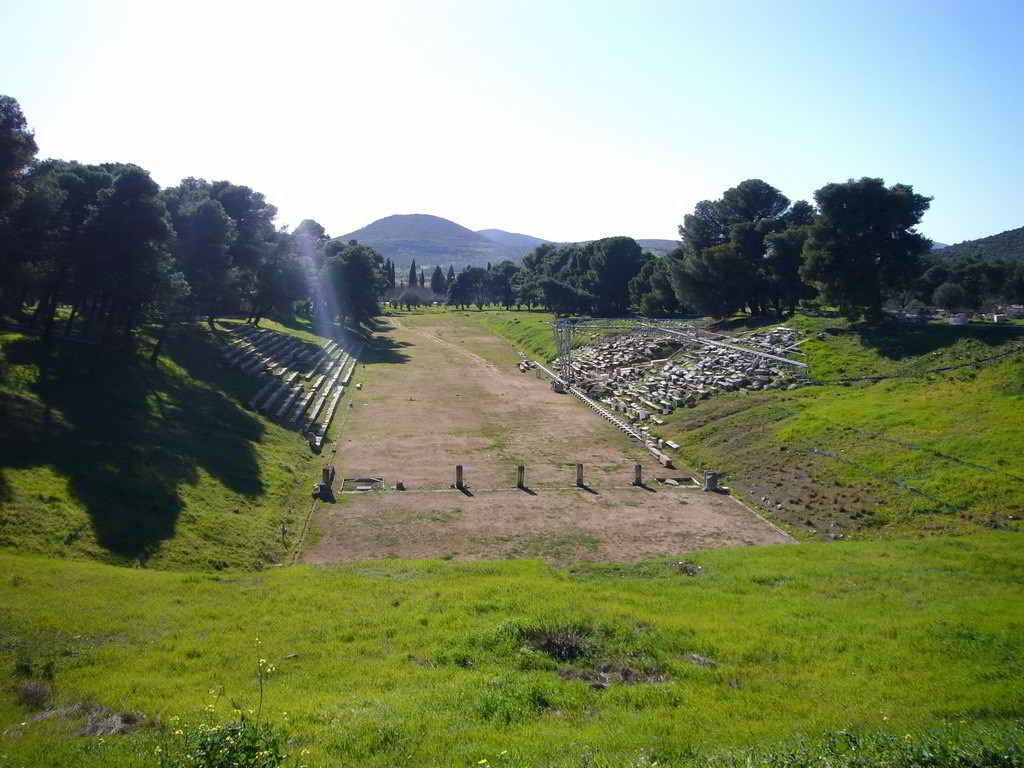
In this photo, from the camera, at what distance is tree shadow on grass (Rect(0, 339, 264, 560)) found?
19.5 meters

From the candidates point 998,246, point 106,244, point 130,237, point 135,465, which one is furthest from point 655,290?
point 998,246

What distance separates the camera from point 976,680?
38.9ft

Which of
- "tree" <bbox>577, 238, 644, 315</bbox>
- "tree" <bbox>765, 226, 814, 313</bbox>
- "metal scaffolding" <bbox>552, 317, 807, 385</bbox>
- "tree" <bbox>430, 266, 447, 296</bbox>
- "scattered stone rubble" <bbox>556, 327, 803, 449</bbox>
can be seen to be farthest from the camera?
"tree" <bbox>430, 266, 447, 296</bbox>

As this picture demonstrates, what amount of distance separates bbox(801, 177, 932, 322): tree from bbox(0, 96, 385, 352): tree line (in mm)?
37751

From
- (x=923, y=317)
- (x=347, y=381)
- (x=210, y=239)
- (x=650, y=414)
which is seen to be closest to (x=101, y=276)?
(x=210, y=239)

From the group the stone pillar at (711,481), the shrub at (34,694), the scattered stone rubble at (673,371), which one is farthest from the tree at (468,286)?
the shrub at (34,694)

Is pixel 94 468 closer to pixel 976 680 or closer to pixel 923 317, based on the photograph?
pixel 976 680

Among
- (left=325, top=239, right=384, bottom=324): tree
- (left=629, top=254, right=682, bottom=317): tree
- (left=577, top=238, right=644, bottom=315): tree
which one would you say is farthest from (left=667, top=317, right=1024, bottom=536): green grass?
(left=325, top=239, right=384, bottom=324): tree

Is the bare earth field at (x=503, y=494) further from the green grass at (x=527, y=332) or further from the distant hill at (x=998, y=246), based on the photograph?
the distant hill at (x=998, y=246)

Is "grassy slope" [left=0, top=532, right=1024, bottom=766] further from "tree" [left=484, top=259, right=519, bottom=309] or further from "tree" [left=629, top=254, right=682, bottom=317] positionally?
"tree" [left=484, top=259, right=519, bottom=309]

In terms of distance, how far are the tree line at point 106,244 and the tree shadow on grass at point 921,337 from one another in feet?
127

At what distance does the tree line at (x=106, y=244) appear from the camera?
26.3m

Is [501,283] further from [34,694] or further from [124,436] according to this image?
[34,694]

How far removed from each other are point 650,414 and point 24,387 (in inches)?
1174
